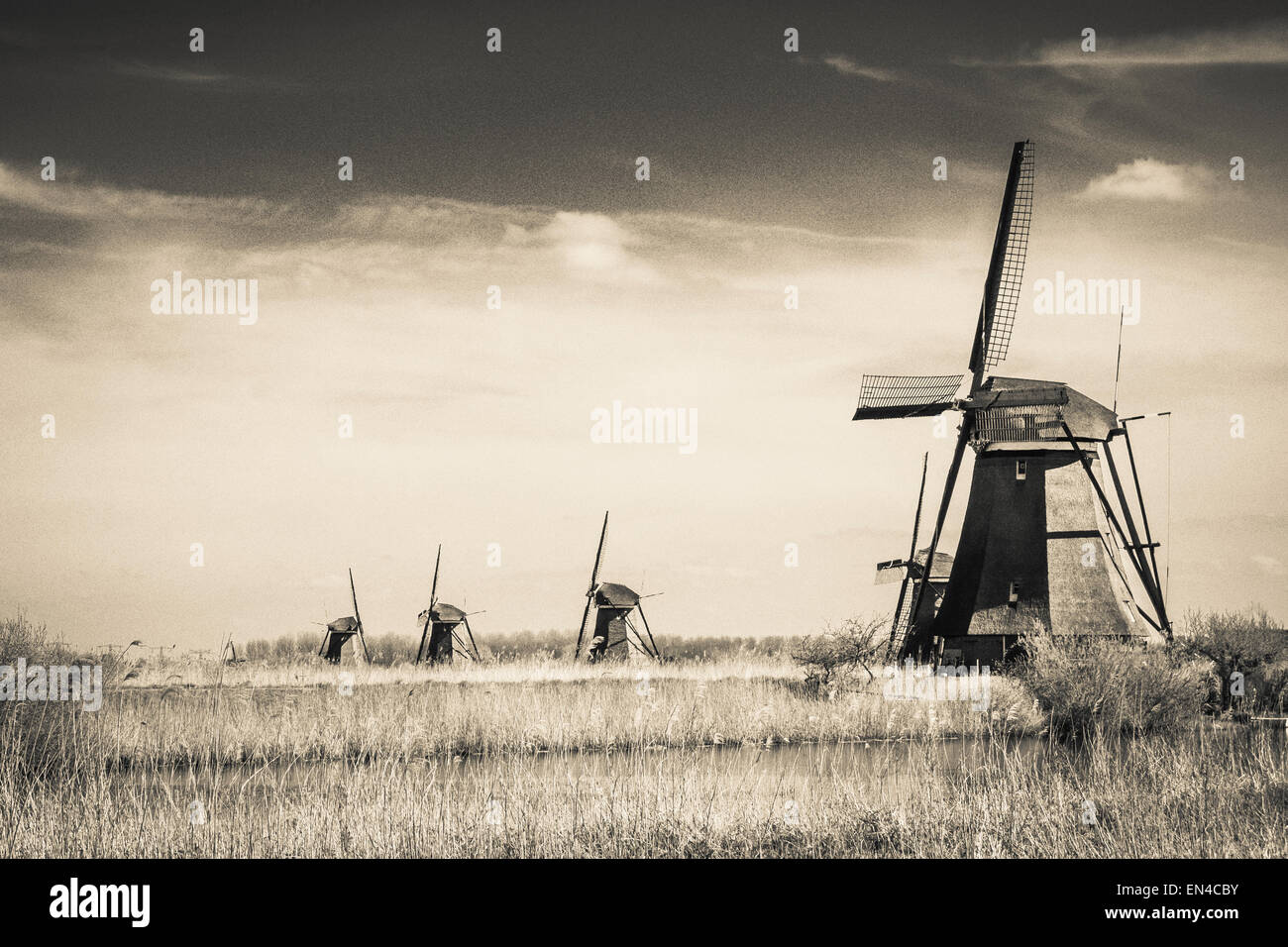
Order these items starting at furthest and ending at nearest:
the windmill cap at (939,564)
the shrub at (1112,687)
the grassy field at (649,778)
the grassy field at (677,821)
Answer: the windmill cap at (939,564)
the shrub at (1112,687)
the grassy field at (649,778)
the grassy field at (677,821)

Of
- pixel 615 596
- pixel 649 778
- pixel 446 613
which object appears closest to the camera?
pixel 649 778

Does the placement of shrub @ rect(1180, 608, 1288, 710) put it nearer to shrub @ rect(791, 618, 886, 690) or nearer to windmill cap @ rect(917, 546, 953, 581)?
shrub @ rect(791, 618, 886, 690)

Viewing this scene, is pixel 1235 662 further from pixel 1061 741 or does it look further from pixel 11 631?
pixel 11 631

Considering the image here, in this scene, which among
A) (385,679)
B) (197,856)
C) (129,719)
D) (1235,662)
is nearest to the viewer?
(197,856)

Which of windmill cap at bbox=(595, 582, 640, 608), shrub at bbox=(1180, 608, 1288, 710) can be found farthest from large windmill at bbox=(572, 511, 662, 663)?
shrub at bbox=(1180, 608, 1288, 710)

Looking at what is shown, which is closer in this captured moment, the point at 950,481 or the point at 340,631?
the point at 950,481

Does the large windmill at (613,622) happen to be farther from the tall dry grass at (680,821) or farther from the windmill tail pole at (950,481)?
the tall dry grass at (680,821)

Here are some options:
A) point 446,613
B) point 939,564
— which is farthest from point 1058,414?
point 446,613

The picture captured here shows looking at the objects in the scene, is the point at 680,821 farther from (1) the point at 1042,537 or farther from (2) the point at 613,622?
(2) the point at 613,622

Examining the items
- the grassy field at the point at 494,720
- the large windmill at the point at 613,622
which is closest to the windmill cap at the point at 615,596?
the large windmill at the point at 613,622
